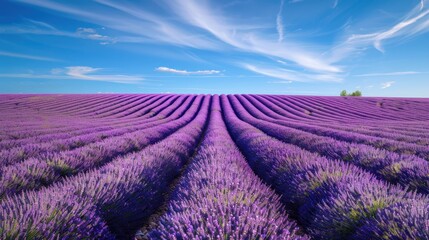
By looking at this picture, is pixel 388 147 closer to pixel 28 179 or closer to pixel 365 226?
pixel 365 226

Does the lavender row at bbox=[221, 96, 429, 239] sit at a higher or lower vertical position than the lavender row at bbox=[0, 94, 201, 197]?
higher

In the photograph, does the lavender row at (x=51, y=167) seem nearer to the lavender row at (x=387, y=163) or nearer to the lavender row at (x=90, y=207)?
the lavender row at (x=90, y=207)

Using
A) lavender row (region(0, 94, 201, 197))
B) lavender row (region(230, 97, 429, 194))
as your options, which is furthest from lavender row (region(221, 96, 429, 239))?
lavender row (region(0, 94, 201, 197))

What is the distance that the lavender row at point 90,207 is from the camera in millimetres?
1865

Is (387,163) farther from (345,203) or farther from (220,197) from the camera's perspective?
(220,197)

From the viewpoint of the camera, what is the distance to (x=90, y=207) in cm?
241

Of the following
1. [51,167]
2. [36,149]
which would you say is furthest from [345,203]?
[36,149]

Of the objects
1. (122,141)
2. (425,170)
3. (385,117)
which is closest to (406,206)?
(425,170)

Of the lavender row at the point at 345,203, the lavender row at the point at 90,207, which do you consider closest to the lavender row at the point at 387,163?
the lavender row at the point at 345,203

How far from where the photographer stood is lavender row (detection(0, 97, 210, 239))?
1.87 metres

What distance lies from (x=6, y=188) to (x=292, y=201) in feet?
11.7

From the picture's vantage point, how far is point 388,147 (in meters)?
6.42

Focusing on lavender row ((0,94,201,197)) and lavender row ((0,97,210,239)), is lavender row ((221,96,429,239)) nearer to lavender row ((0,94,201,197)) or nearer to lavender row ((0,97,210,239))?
lavender row ((0,97,210,239))

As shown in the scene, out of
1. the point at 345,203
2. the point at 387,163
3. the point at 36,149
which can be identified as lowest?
the point at 36,149
